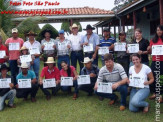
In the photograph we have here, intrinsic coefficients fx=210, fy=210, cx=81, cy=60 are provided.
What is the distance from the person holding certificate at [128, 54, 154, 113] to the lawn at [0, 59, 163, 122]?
191mm

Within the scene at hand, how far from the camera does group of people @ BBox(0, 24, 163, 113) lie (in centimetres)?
460

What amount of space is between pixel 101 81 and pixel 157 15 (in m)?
8.98

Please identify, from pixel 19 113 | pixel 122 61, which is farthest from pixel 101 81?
pixel 19 113

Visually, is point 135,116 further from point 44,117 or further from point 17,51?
point 17,51

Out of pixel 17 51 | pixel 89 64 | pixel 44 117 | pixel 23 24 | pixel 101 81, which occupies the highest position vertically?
pixel 23 24

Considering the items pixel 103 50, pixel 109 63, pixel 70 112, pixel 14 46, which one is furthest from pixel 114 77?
pixel 14 46

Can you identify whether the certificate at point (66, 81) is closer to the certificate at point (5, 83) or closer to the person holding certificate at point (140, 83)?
the certificate at point (5, 83)

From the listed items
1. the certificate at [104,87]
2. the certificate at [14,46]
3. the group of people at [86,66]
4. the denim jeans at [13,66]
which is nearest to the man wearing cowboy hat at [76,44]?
the group of people at [86,66]

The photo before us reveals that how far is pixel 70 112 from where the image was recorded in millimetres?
4781

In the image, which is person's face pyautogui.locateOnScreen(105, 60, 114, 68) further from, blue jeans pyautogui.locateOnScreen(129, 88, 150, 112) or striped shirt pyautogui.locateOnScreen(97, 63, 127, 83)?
blue jeans pyautogui.locateOnScreen(129, 88, 150, 112)

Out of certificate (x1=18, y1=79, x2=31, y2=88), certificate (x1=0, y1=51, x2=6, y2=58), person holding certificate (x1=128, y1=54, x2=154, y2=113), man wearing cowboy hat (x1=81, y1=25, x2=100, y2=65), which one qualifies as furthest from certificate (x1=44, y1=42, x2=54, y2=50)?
person holding certificate (x1=128, y1=54, x2=154, y2=113)

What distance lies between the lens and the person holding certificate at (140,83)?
4.39 metres

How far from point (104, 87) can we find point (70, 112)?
96 centimetres

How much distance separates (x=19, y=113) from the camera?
16.0 ft
